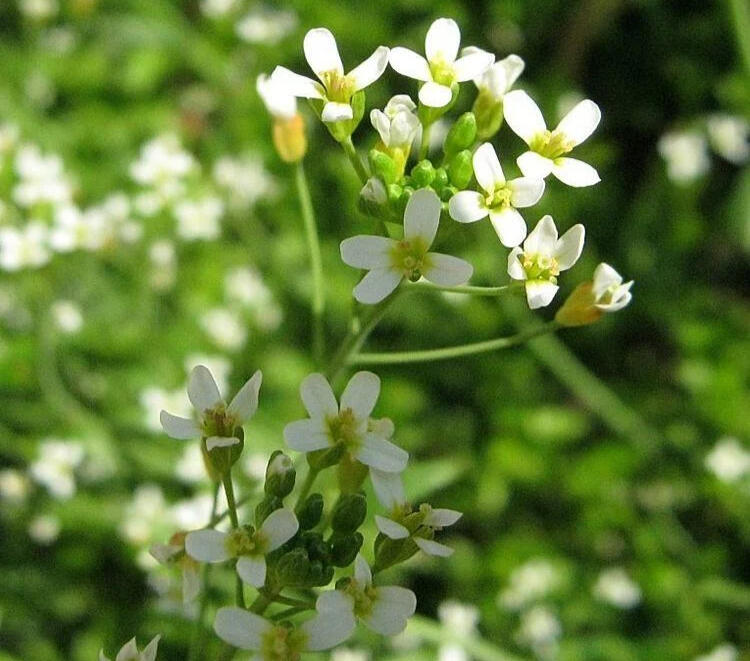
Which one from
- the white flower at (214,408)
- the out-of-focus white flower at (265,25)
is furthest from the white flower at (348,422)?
the out-of-focus white flower at (265,25)

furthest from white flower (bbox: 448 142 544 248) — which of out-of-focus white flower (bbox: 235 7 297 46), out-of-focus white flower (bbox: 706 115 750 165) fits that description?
out-of-focus white flower (bbox: 706 115 750 165)

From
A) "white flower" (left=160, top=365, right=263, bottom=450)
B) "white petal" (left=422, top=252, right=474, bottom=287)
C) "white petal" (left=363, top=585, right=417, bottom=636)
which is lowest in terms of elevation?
"white petal" (left=363, top=585, right=417, bottom=636)

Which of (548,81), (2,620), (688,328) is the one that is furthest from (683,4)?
(2,620)

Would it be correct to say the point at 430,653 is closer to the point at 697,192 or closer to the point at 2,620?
the point at 2,620

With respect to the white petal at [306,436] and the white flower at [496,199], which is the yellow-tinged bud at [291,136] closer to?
the white flower at [496,199]

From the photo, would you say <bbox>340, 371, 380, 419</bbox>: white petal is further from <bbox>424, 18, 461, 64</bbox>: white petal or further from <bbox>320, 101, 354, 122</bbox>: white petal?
<bbox>424, 18, 461, 64</bbox>: white petal

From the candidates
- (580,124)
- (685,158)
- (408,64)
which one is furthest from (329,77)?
(685,158)
